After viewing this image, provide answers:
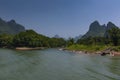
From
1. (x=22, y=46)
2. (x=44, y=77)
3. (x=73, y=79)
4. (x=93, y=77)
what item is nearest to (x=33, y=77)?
(x=44, y=77)

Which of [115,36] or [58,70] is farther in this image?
[115,36]

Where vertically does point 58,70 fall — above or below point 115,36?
below

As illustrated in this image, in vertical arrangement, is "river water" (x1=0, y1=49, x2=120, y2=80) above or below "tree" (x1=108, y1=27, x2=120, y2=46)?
below

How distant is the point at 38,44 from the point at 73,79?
4328 inches

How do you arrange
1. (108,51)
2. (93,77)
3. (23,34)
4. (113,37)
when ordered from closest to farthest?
(93,77), (108,51), (113,37), (23,34)

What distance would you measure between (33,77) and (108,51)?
165 ft

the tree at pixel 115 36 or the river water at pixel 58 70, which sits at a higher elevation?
the tree at pixel 115 36

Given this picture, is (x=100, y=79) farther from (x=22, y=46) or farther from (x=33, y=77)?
(x=22, y=46)

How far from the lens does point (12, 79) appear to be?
27.5m

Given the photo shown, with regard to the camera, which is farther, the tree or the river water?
the tree

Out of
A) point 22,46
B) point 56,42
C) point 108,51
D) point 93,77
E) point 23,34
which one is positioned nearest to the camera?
point 93,77

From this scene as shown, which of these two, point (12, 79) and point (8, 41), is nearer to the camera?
point (12, 79)

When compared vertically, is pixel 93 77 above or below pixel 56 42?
below

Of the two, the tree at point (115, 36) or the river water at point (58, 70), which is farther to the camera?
the tree at point (115, 36)
